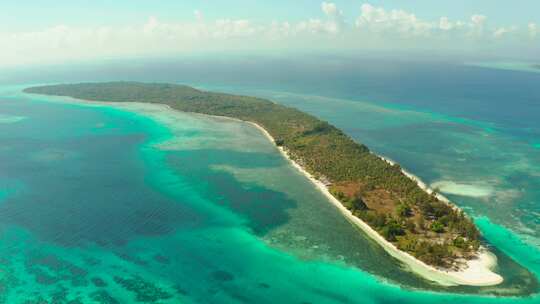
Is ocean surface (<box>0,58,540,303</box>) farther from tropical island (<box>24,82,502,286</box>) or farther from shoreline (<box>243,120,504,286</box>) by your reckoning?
tropical island (<box>24,82,502,286</box>)

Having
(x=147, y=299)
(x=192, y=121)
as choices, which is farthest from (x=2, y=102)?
(x=147, y=299)

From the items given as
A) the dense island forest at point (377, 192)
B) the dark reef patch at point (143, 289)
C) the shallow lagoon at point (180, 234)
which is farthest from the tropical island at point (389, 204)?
the dark reef patch at point (143, 289)

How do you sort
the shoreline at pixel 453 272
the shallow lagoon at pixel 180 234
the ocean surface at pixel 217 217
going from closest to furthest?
the shallow lagoon at pixel 180 234 → the ocean surface at pixel 217 217 → the shoreline at pixel 453 272

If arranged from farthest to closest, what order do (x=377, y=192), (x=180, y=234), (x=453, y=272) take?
(x=377, y=192)
(x=180, y=234)
(x=453, y=272)

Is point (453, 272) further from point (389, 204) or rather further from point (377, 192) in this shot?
point (377, 192)

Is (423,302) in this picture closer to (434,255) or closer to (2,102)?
(434,255)

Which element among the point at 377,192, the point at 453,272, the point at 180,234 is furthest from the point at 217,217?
the point at 453,272

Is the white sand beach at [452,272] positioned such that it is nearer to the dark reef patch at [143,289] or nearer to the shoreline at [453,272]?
the shoreline at [453,272]
